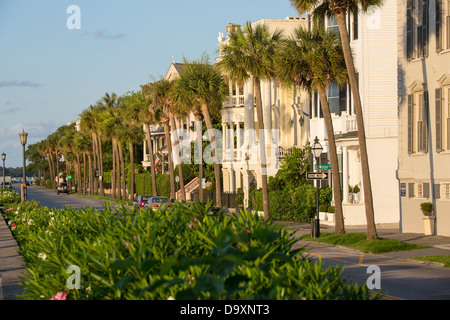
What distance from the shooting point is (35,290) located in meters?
9.47

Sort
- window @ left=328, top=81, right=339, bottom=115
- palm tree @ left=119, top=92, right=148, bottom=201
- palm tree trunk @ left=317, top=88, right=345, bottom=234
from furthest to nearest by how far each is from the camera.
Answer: palm tree @ left=119, top=92, right=148, bottom=201 < window @ left=328, top=81, right=339, bottom=115 < palm tree trunk @ left=317, top=88, right=345, bottom=234

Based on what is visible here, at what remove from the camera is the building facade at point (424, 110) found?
28.9 metres

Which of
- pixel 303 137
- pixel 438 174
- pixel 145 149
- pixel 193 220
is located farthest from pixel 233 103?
pixel 193 220

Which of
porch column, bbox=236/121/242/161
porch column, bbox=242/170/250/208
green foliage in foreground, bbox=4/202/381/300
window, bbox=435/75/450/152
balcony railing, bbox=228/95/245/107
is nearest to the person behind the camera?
green foliage in foreground, bbox=4/202/381/300

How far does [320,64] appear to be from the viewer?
2997 cm

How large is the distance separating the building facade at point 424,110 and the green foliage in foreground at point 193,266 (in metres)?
20.0

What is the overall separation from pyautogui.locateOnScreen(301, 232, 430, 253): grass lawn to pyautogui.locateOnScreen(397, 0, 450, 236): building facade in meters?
3.61

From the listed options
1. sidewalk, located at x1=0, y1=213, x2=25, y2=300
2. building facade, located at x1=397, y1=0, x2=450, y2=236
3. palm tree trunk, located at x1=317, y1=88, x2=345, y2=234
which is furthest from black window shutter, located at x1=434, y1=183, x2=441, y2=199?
sidewalk, located at x1=0, y1=213, x2=25, y2=300

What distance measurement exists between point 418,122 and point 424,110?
837 millimetres

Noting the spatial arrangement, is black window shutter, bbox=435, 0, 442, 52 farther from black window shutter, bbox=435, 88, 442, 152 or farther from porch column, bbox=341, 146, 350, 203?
porch column, bbox=341, 146, 350, 203

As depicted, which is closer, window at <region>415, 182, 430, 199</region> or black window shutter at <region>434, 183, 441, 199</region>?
black window shutter at <region>434, 183, 441, 199</region>

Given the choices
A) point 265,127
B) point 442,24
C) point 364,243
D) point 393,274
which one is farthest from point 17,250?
point 265,127

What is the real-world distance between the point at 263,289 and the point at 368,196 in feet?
67.0

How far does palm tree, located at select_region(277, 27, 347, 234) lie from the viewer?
1192 inches
